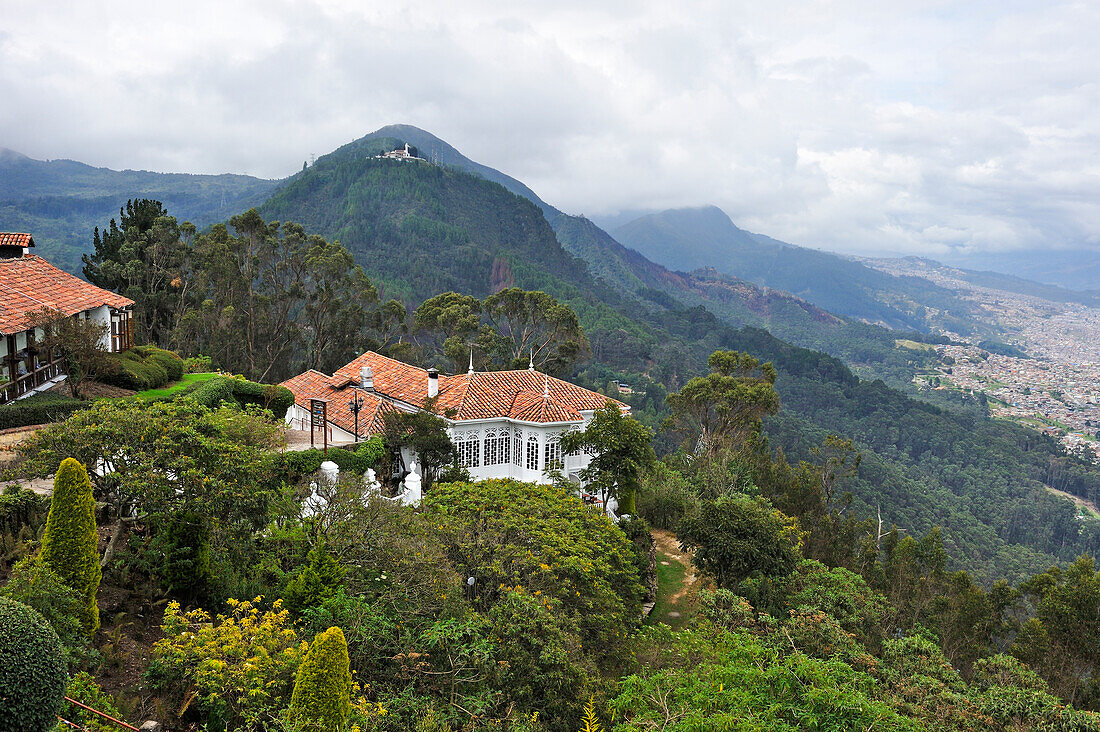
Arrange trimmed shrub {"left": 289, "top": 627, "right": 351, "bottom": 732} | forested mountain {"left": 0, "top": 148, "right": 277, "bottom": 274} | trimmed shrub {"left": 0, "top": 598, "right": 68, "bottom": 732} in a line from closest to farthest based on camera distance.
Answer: trimmed shrub {"left": 0, "top": 598, "right": 68, "bottom": 732} → trimmed shrub {"left": 289, "top": 627, "right": 351, "bottom": 732} → forested mountain {"left": 0, "top": 148, "right": 277, "bottom": 274}

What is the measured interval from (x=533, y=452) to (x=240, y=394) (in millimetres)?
10866

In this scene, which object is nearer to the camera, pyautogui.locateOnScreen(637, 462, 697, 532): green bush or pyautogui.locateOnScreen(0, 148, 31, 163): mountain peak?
pyautogui.locateOnScreen(637, 462, 697, 532): green bush

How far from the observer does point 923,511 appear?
65812 millimetres

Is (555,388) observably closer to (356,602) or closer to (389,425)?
(389,425)

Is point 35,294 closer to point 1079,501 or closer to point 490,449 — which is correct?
point 490,449

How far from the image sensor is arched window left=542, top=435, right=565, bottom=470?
25391mm

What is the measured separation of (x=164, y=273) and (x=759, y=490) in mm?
37421

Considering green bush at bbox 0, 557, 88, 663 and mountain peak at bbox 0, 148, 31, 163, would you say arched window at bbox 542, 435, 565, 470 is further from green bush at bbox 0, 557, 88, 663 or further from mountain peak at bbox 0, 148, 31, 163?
mountain peak at bbox 0, 148, 31, 163

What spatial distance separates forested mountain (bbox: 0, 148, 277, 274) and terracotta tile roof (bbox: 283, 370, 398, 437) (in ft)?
240

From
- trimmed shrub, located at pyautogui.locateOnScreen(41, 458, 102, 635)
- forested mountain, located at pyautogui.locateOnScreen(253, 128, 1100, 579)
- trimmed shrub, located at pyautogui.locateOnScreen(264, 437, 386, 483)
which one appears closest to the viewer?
trimmed shrub, located at pyautogui.locateOnScreen(41, 458, 102, 635)

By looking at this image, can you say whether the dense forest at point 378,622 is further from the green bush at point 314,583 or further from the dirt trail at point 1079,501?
the dirt trail at point 1079,501

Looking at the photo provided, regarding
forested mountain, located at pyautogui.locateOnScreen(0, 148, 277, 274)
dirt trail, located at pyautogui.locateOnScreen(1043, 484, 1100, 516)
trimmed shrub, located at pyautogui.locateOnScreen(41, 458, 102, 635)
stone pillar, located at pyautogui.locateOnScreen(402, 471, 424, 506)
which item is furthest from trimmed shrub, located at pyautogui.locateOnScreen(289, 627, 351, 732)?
dirt trail, located at pyautogui.locateOnScreen(1043, 484, 1100, 516)

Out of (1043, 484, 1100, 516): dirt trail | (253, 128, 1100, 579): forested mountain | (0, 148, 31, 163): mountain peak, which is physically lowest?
(1043, 484, 1100, 516): dirt trail

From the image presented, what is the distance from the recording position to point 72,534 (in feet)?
29.4
